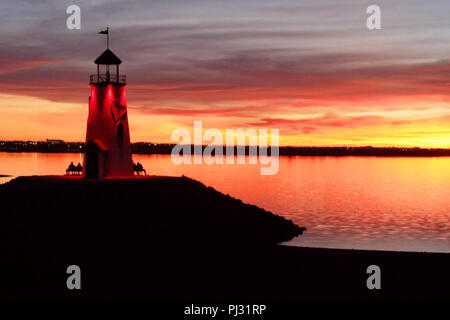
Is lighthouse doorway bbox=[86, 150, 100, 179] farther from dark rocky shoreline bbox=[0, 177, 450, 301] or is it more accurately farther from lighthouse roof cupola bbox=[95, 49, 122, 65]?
lighthouse roof cupola bbox=[95, 49, 122, 65]

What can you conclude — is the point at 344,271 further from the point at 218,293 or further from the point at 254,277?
the point at 218,293

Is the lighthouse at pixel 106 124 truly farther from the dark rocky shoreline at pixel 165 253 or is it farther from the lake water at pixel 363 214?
Answer: the lake water at pixel 363 214

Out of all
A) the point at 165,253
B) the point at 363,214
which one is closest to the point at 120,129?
the point at 165,253

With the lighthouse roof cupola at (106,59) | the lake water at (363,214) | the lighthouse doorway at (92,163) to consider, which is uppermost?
the lighthouse roof cupola at (106,59)

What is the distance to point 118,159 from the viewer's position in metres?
43.1

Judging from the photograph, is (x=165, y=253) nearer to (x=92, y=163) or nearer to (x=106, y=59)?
(x=92, y=163)

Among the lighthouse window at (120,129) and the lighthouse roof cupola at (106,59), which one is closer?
the lighthouse roof cupola at (106,59)

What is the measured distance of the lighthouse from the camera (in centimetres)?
4222

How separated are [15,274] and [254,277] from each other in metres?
9.85

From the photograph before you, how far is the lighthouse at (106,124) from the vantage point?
4222 cm

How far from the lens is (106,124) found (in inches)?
1674

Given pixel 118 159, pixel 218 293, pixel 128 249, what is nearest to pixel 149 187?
pixel 118 159

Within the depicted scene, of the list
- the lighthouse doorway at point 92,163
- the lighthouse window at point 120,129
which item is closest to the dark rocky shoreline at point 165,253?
the lighthouse doorway at point 92,163

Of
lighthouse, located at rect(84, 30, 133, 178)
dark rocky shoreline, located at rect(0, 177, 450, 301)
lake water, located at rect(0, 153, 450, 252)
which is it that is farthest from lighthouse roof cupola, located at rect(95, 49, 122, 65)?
lake water, located at rect(0, 153, 450, 252)
